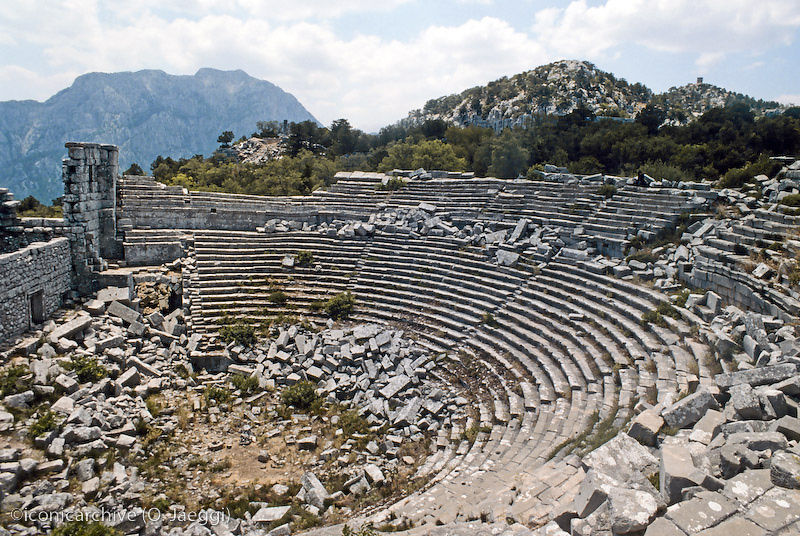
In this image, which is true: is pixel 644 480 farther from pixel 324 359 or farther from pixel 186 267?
pixel 186 267

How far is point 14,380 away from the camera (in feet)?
32.4

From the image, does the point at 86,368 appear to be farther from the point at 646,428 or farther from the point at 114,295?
the point at 646,428

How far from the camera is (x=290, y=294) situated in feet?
53.5

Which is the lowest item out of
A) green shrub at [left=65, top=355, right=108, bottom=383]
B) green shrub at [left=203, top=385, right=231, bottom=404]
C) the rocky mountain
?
green shrub at [left=203, top=385, right=231, bottom=404]

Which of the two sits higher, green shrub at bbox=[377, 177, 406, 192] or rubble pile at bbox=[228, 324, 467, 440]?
green shrub at bbox=[377, 177, 406, 192]

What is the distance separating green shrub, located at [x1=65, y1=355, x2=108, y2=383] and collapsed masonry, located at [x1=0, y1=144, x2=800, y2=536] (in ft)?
1.15

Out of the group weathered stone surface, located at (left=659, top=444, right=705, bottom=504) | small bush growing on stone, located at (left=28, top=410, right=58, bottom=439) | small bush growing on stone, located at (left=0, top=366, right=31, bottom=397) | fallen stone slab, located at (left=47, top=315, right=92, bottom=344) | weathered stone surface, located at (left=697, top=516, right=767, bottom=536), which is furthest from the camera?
fallen stone slab, located at (left=47, top=315, right=92, bottom=344)

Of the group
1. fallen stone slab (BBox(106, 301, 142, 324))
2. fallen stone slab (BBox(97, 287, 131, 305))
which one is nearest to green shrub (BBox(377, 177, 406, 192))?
fallen stone slab (BBox(97, 287, 131, 305))

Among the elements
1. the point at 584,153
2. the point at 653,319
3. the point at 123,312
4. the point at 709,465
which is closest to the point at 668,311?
the point at 653,319

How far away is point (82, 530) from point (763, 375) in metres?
9.62

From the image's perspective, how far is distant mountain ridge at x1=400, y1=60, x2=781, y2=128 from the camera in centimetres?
6012

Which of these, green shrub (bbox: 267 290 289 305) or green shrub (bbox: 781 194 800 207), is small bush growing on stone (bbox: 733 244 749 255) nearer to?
green shrub (bbox: 781 194 800 207)

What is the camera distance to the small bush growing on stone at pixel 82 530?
668cm

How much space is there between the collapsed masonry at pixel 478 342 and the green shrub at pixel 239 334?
17 centimetres
